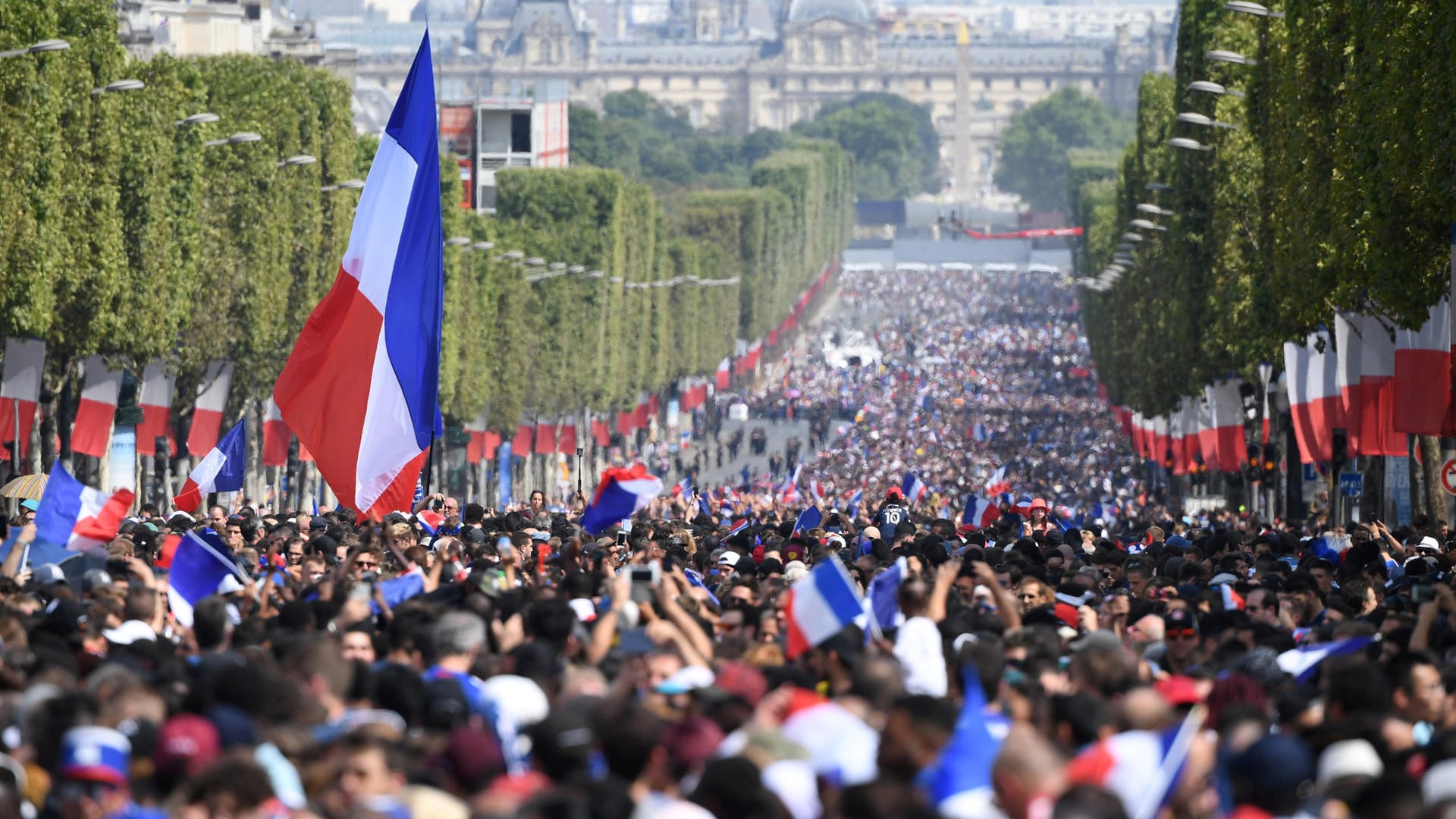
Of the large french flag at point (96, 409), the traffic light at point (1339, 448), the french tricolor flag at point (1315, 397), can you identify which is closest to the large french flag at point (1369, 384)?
the french tricolor flag at point (1315, 397)

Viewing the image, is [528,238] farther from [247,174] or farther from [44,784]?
[44,784]

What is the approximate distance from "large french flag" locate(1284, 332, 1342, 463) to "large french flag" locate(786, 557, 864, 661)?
25.9 metres

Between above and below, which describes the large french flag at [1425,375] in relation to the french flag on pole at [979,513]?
above

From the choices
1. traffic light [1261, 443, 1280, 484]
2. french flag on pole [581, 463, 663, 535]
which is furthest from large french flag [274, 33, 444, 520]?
traffic light [1261, 443, 1280, 484]

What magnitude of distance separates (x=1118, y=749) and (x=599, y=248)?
73674mm


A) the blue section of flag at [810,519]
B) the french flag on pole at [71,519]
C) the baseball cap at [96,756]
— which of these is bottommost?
the blue section of flag at [810,519]

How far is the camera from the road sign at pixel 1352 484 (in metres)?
39.2

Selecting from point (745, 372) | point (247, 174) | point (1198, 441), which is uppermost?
point (247, 174)

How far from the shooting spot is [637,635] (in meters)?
14.1

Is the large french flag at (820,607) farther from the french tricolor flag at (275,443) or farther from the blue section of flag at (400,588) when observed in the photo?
the french tricolor flag at (275,443)

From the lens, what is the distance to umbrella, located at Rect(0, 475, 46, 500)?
32906 mm

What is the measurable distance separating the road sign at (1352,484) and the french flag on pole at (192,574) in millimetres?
24624

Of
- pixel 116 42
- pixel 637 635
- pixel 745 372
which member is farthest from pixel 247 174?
pixel 745 372

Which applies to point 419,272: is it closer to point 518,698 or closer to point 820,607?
point 820,607
